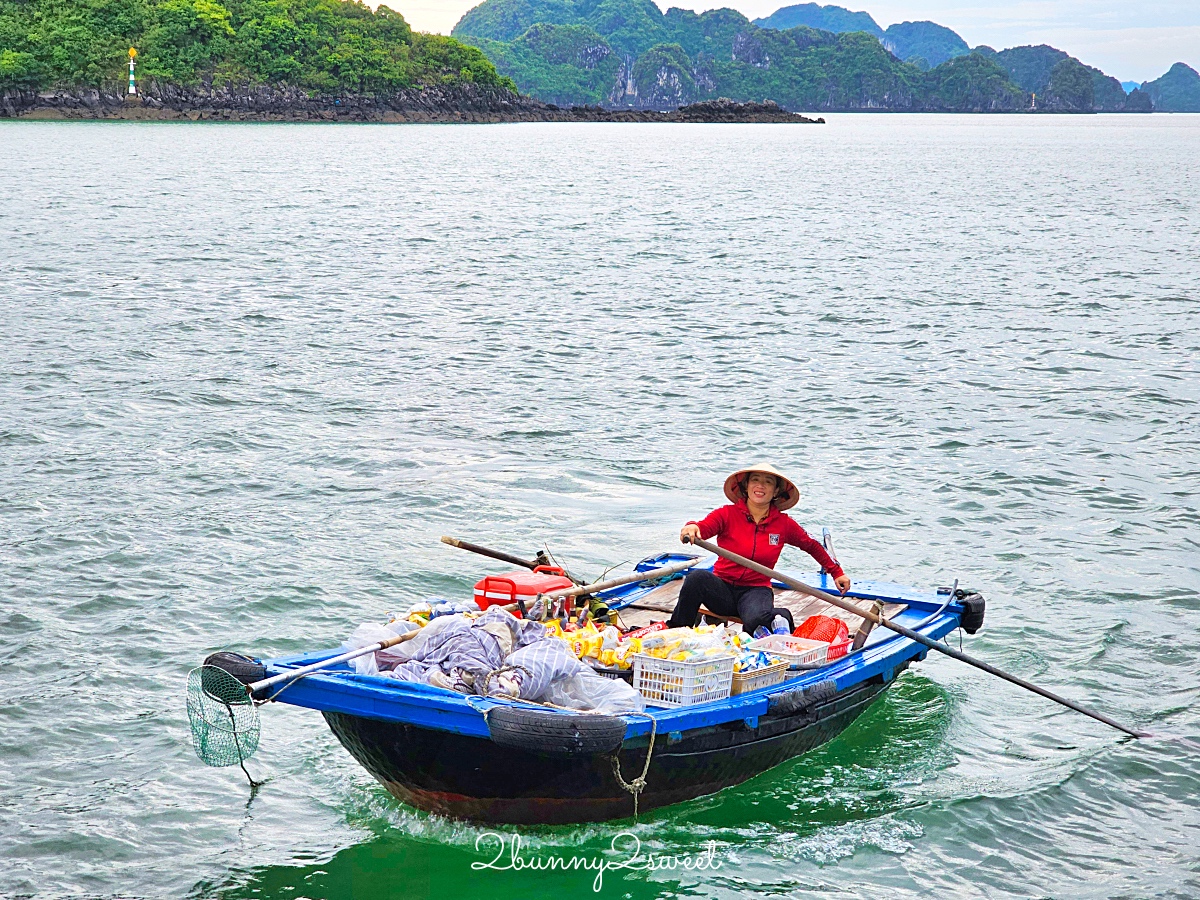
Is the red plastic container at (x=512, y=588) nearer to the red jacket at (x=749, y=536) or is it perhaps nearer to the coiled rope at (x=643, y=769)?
the red jacket at (x=749, y=536)

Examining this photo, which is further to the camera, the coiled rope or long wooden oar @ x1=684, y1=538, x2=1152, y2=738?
long wooden oar @ x1=684, y1=538, x2=1152, y2=738

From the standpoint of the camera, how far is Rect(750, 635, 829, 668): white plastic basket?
7895 mm

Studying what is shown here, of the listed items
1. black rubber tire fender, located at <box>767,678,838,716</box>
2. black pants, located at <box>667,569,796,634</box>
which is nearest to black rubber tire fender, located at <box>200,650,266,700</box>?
black rubber tire fender, located at <box>767,678,838,716</box>

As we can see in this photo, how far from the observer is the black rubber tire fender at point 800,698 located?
731cm

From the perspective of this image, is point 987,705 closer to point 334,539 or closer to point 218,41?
point 334,539

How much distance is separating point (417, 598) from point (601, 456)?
185 inches

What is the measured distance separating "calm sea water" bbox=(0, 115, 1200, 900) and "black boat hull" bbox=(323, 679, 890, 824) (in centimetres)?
21

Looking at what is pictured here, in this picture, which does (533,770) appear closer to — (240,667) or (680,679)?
(680,679)

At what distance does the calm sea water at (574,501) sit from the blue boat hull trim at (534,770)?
208 millimetres

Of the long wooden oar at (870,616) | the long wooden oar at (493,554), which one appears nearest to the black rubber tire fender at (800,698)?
the long wooden oar at (870,616)

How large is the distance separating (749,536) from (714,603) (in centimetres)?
57

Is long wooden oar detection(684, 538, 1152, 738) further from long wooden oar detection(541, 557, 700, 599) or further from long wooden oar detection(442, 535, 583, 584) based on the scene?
long wooden oar detection(442, 535, 583, 584)

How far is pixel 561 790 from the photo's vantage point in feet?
22.3

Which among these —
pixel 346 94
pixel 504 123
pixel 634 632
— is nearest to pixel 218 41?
pixel 346 94
